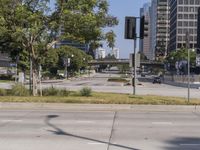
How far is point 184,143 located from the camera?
464 inches

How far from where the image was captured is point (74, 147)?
1098 centimetres

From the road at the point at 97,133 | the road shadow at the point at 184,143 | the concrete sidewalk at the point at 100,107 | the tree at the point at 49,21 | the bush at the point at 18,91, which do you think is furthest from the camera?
the bush at the point at 18,91

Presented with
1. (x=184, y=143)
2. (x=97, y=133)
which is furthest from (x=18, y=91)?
(x=184, y=143)

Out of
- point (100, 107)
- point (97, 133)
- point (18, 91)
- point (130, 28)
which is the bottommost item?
Result: point (100, 107)

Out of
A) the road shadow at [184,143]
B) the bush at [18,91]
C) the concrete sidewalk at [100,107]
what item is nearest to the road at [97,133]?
the road shadow at [184,143]

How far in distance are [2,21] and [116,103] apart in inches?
296

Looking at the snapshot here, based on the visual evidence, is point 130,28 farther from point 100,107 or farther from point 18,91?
point 18,91

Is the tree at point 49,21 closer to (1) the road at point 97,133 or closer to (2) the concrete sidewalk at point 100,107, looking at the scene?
(2) the concrete sidewalk at point 100,107

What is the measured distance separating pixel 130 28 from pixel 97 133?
14369 millimetres

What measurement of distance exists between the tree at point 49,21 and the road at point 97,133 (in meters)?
9.24

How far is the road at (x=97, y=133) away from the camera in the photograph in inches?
442

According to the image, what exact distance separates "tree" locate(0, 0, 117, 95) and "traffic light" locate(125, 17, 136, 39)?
1760mm

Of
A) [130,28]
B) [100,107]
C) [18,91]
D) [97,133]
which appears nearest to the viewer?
[97,133]

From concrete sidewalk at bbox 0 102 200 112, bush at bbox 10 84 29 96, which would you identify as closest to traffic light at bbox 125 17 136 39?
concrete sidewalk at bbox 0 102 200 112
